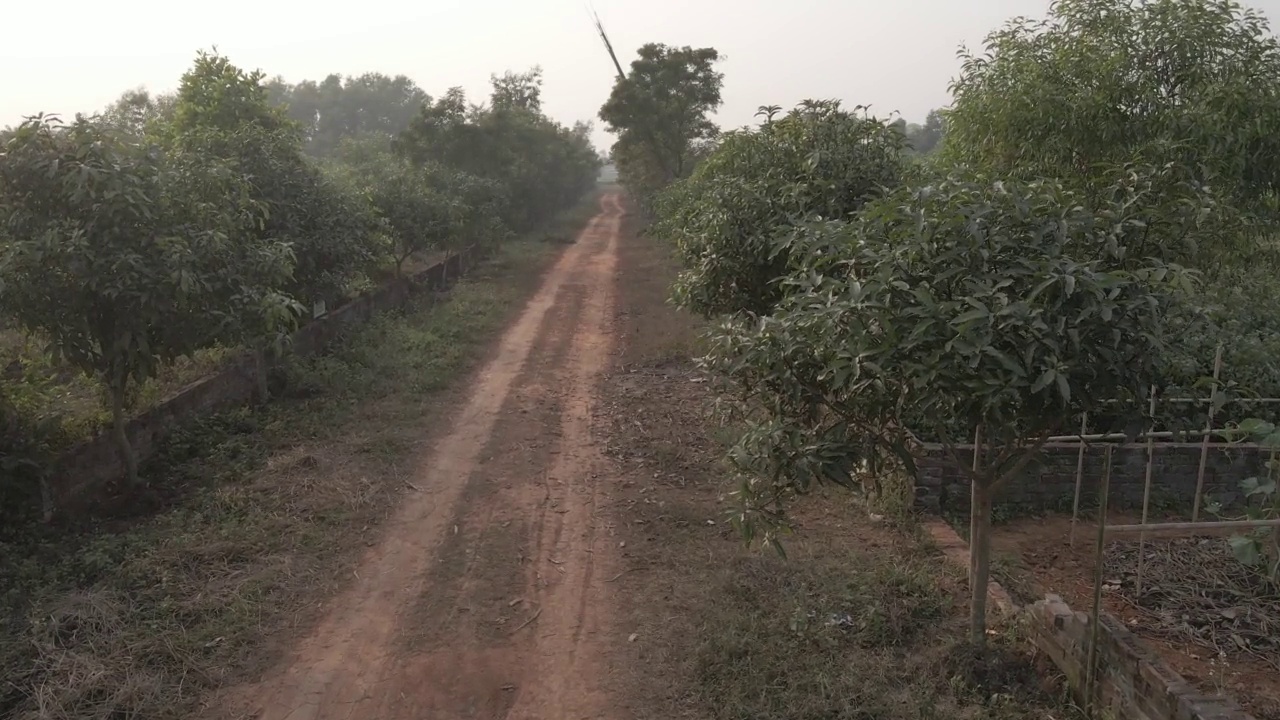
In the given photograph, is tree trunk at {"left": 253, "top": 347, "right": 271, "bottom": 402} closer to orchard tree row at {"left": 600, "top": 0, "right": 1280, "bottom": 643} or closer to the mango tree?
the mango tree

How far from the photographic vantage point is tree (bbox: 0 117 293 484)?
6.87m

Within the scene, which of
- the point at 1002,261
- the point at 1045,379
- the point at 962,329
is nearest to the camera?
the point at 1045,379

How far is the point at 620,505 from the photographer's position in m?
8.13

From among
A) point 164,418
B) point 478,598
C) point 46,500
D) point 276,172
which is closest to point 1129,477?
point 478,598

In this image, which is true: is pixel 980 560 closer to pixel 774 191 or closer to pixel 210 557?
pixel 774 191

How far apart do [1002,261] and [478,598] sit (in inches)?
174

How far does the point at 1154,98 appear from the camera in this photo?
852cm

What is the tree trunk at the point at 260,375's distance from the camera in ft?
36.0

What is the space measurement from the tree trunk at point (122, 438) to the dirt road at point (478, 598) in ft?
8.60

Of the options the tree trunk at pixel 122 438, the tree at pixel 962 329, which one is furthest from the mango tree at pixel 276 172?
the tree at pixel 962 329

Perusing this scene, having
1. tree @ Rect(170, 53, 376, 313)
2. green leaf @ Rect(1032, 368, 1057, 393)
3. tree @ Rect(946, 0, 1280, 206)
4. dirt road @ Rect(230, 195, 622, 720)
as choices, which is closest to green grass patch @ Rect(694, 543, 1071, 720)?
dirt road @ Rect(230, 195, 622, 720)

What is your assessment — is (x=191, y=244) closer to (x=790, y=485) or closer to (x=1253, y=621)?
(x=790, y=485)

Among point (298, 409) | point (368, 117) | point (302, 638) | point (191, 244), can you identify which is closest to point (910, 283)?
point (302, 638)

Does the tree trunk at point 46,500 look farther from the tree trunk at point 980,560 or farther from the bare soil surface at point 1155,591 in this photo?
the bare soil surface at point 1155,591
